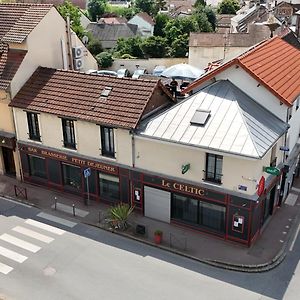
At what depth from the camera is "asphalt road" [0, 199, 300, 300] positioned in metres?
20.9

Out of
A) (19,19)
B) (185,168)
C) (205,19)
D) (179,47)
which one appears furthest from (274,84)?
(205,19)

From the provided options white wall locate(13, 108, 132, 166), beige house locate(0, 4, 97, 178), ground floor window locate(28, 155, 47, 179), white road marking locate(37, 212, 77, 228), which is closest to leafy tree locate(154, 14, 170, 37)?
beige house locate(0, 4, 97, 178)

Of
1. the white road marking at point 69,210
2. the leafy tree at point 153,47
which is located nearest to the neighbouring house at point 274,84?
the white road marking at point 69,210

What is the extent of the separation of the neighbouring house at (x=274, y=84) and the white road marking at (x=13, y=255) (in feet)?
46.2

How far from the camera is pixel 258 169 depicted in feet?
74.4

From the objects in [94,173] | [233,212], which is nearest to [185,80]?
[94,173]

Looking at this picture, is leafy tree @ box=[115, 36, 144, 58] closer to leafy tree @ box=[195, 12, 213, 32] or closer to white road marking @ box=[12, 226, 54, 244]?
leafy tree @ box=[195, 12, 213, 32]

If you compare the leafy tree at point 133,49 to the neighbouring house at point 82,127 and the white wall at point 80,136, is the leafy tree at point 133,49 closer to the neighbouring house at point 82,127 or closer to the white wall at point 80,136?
the neighbouring house at point 82,127

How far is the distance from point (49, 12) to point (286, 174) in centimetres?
1994

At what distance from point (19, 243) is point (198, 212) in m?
10.4

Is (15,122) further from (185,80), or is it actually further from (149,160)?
(185,80)

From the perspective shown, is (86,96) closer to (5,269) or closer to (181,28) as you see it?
(5,269)

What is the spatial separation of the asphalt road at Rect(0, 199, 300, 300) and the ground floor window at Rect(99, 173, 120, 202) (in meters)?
3.08

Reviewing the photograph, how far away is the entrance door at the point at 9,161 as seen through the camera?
106ft
